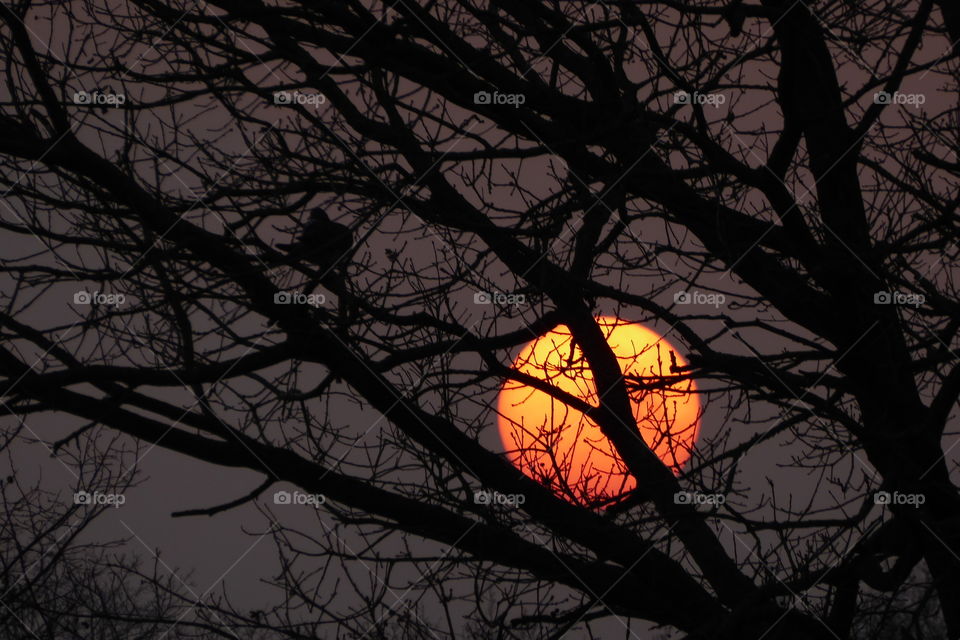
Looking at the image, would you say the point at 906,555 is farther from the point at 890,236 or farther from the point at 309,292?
the point at 309,292

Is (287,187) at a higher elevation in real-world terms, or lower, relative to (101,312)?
higher

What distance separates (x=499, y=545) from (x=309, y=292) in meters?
1.66

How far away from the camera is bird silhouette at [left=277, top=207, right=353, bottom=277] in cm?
497

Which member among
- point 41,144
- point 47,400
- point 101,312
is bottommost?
point 47,400

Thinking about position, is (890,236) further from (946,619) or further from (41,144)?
(41,144)

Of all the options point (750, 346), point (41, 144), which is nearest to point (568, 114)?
point (750, 346)

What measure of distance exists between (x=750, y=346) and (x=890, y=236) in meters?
1.51

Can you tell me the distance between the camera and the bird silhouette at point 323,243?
4973 mm

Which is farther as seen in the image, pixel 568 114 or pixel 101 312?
pixel 101 312

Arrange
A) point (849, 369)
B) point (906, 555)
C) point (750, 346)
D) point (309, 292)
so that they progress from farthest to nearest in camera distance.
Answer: point (849, 369)
point (309, 292)
point (906, 555)
point (750, 346)

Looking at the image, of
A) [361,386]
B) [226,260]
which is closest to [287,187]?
[226,260]

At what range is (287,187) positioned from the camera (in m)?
5.36

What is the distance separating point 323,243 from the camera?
4922 mm

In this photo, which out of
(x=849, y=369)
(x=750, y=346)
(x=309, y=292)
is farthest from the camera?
(x=849, y=369)
